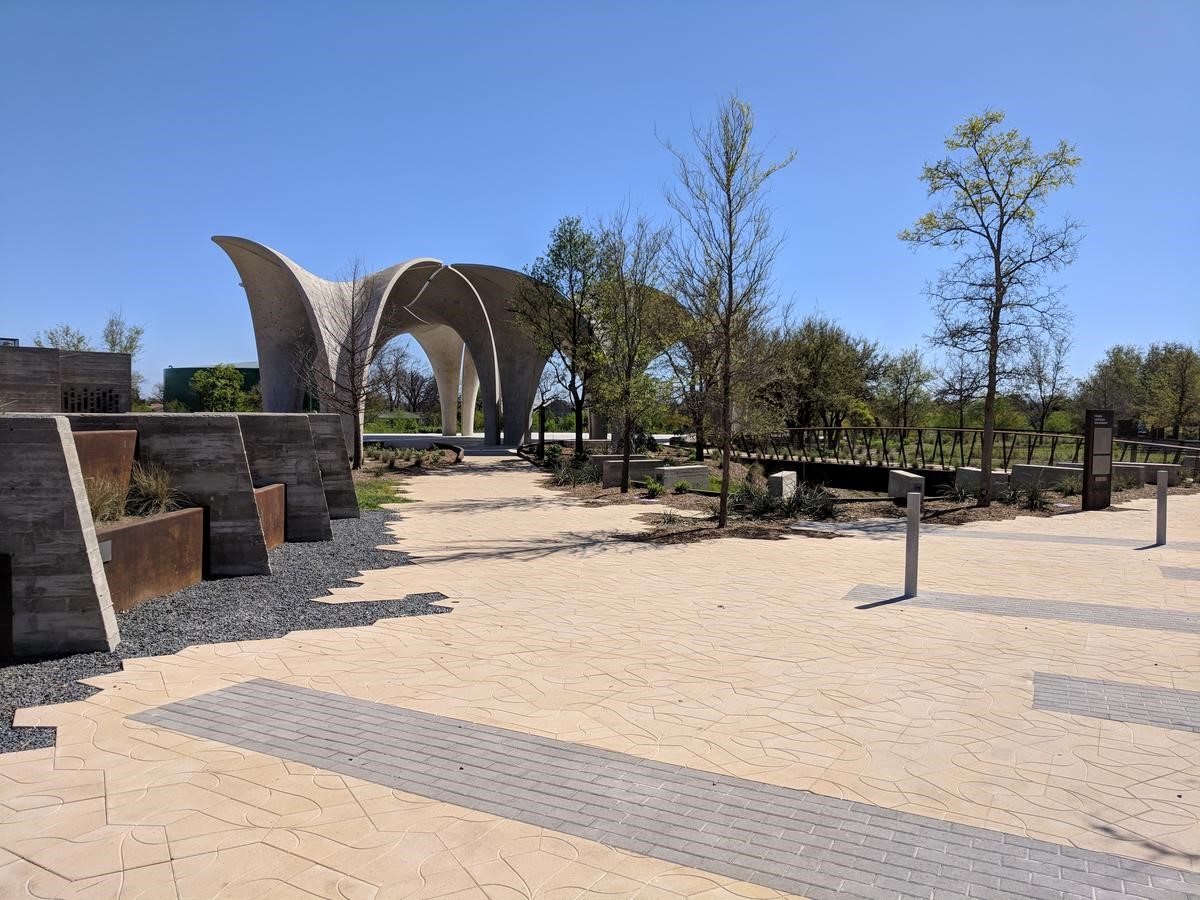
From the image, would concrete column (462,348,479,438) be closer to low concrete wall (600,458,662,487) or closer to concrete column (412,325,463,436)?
concrete column (412,325,463,436)

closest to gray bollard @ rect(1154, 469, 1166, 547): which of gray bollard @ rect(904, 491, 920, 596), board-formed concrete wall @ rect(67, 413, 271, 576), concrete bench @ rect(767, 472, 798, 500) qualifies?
gray bollard @ rect(904, 491, 920, 596)

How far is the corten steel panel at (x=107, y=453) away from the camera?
22.1 ft

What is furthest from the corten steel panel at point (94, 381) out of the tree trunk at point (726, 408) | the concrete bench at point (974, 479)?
the concrete bench at point (974, 479)

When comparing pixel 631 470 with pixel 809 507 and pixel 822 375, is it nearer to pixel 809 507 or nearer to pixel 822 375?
pixel 809 507

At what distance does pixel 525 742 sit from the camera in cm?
426

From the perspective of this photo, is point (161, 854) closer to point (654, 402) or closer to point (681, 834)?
point (681, 834)

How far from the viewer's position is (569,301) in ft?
83.7

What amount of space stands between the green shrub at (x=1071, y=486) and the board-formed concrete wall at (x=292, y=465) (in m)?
15.6

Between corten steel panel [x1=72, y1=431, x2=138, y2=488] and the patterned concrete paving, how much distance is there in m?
2.24

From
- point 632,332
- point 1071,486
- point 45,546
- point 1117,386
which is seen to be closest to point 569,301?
point 632,332

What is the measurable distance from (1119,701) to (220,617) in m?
6.64

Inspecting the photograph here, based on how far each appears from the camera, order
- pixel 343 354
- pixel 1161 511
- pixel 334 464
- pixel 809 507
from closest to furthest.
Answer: pixel 1161 511 < pixel 334 464 < pixel 809 507 < pixel 343 354

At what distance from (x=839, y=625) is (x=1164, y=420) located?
34.6 m

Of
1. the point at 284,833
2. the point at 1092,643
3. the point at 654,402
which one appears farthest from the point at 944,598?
the point at 654,402
